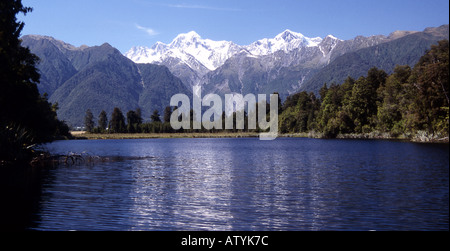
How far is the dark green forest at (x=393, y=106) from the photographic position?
94062 mm

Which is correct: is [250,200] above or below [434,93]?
below

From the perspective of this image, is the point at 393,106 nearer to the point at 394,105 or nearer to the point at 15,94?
the point at 394,105

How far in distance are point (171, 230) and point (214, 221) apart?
2.72 meters

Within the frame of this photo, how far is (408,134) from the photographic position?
116250 millimetres

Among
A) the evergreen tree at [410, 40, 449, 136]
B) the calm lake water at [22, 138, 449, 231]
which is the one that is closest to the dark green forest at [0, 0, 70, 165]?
the calm lake water at [22, 138, 449, 231]

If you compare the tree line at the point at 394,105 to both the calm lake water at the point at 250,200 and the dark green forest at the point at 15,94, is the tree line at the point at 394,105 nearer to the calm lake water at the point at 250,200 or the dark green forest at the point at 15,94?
the calm lake water at the point at 250,200

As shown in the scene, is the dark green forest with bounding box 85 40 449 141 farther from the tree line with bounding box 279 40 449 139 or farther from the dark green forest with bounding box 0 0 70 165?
the dark green forest with bounding box 0 0 70 165

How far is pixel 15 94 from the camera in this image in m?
53.8

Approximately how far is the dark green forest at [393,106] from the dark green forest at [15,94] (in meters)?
80.8

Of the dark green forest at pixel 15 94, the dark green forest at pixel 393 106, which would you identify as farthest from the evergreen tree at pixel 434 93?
the dark green forest at pixel 15 94

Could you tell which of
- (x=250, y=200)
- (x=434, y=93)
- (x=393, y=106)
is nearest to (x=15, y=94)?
(x=250, y=200)

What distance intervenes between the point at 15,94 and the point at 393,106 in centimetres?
10636

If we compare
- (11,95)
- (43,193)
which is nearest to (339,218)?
(43,193)
